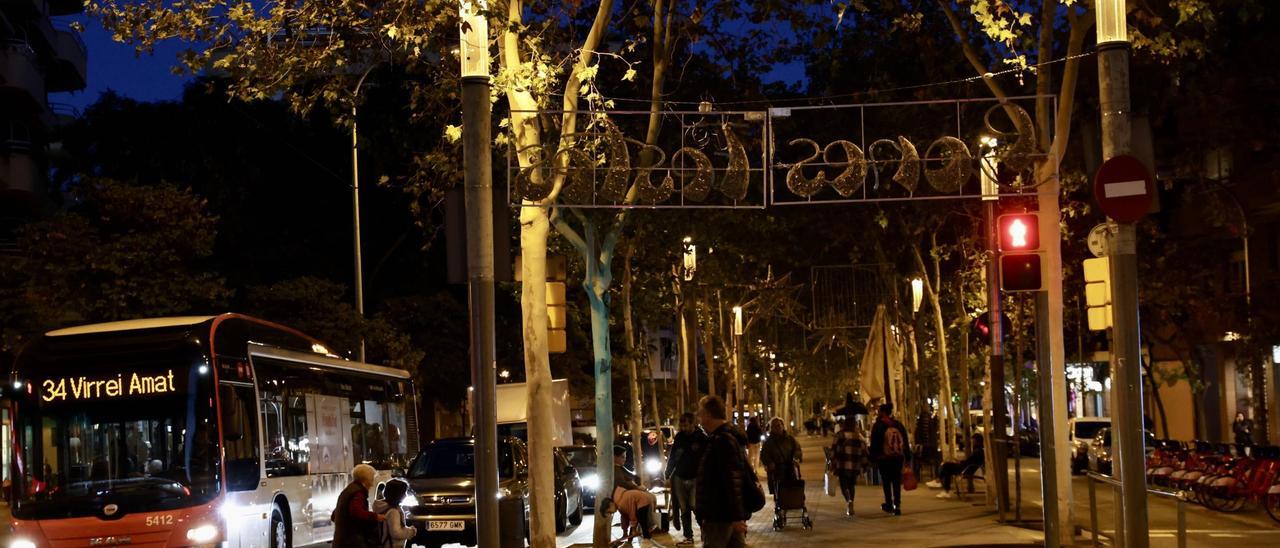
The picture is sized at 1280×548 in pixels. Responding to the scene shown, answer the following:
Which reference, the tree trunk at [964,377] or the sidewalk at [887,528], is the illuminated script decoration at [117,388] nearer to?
the sidewalk at [887,528]

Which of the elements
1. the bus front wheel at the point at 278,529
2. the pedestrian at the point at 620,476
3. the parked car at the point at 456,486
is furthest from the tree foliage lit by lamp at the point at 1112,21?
the bus front wheel at the point at 278,529

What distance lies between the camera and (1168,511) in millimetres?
25891

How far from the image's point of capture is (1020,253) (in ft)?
47.4

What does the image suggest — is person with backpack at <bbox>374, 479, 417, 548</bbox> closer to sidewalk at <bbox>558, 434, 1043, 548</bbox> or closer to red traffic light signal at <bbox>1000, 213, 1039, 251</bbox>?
red traffic light signal at <bbox>1000, 213, 1039, 251</bbox>

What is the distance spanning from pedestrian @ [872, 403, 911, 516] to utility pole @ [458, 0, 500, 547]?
14.7 metres

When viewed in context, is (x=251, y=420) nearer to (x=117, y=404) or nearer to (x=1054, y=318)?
(x=117, y=404)

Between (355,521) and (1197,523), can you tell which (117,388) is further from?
(1197,523)

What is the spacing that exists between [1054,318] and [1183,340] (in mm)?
29358

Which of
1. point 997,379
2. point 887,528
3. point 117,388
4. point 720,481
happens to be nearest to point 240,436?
point 117,388

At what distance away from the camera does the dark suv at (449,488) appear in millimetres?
22562

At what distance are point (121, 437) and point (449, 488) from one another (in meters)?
6.41

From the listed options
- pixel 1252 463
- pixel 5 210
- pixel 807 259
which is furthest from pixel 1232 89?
pixel 5 210

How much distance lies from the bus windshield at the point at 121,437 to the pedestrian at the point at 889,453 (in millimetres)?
12022

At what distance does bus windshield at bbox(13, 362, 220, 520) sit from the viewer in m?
17.3
